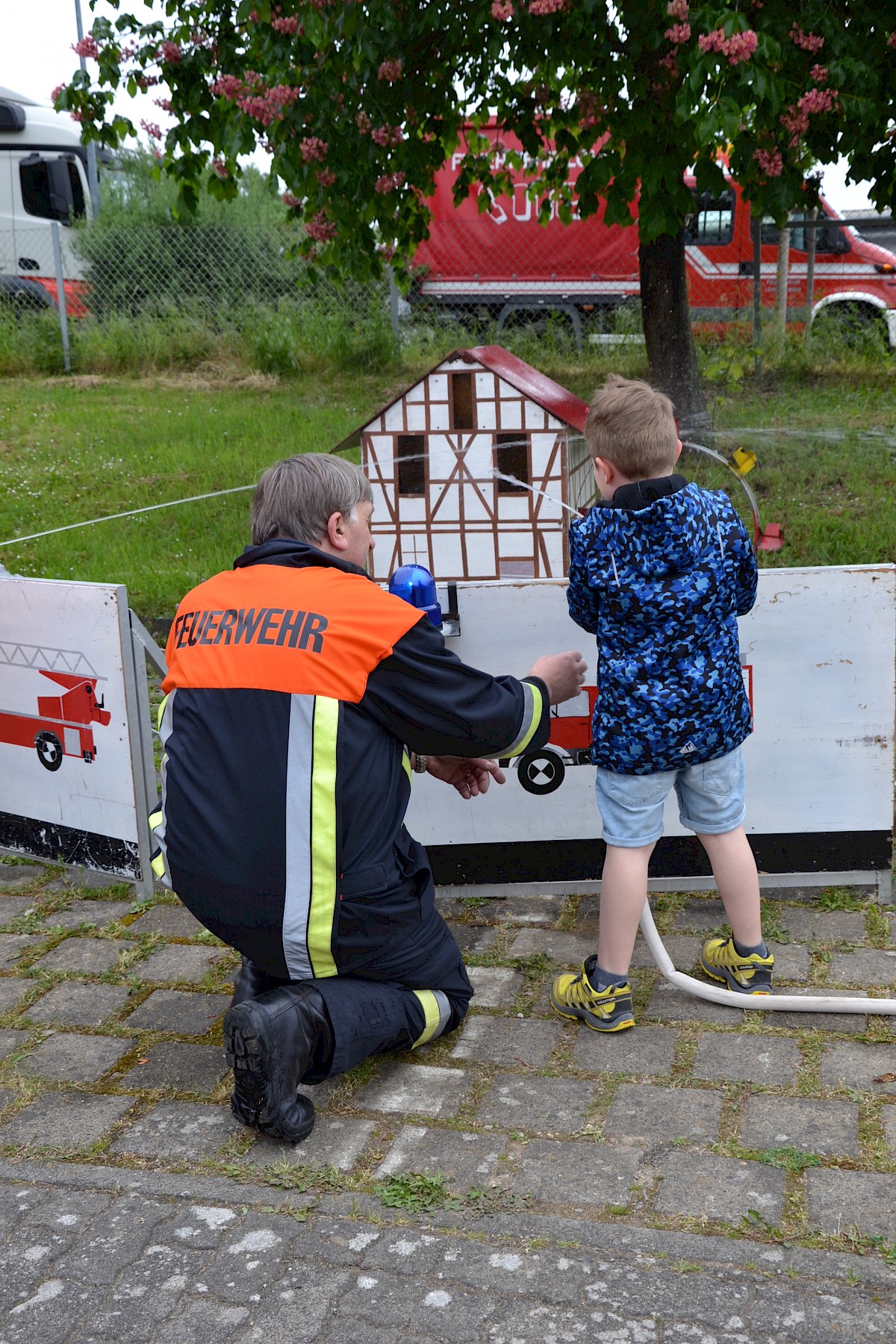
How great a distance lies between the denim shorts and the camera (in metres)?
2.99

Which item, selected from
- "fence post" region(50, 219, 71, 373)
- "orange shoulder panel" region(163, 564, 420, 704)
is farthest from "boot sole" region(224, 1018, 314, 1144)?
"fence post" region(50, 219, 71, 373)

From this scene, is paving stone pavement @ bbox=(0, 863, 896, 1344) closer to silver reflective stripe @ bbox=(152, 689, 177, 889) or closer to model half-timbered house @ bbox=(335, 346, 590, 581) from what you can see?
silver reflective stripe @ bbox=(152, 689, 177, 889)

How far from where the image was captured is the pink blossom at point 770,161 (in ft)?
17.3

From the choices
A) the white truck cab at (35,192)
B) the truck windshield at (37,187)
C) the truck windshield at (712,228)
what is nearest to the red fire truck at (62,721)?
the truck windshield at (712,228)

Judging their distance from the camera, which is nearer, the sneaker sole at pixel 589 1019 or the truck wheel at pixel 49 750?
the sneaker sole at pixel 589 1019

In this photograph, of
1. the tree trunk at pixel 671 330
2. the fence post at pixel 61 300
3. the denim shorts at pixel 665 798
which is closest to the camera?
the denim shorts at pixel 665 798

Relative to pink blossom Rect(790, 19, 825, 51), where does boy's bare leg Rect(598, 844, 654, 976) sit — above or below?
below

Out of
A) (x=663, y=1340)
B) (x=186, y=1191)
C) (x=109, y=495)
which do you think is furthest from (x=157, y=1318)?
(x=109, y=495)

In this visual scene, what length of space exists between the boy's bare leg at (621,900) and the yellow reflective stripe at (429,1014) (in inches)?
16.6

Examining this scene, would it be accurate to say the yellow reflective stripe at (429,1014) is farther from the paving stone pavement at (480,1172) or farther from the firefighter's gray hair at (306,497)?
the firefighter's gray hair at (306,497)

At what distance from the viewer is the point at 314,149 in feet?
19.3

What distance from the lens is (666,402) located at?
287 centimetres

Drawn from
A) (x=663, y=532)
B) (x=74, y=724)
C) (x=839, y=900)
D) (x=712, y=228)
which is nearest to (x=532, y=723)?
(x=663, y=532)

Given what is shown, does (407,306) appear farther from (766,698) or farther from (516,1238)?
(516,1238)
